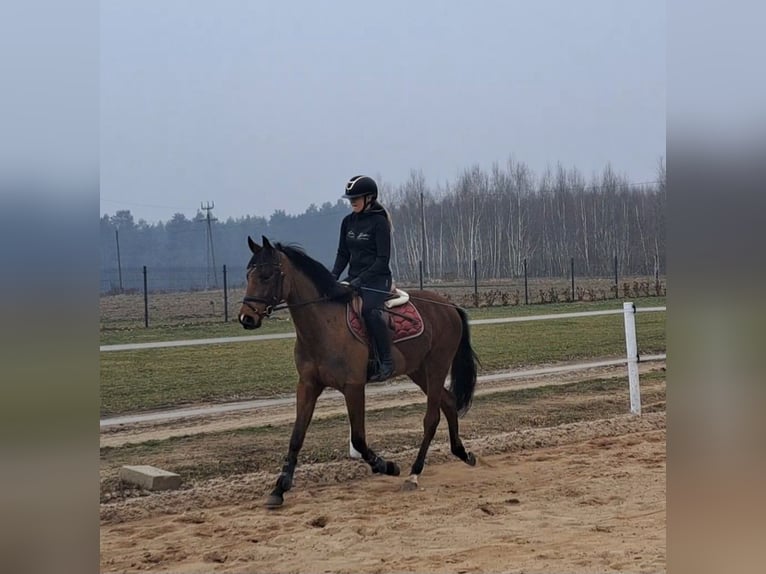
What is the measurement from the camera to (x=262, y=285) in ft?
15.4

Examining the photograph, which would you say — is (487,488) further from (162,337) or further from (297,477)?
(162,337)

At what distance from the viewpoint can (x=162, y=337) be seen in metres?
7.91

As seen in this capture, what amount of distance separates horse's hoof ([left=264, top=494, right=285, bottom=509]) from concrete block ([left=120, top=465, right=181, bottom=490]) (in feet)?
2.41

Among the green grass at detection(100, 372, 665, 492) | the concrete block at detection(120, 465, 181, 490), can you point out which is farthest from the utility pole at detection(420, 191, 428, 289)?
the concrete block at detection(120, 465, 181, 490)

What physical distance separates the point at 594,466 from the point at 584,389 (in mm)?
3087

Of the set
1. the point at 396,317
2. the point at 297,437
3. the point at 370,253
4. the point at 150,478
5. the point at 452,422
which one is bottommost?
the point at 150,478

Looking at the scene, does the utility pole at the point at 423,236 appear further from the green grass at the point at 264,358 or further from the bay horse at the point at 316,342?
the bay horse at the point at 316,342

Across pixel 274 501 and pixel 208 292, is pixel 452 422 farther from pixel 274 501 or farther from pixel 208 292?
pixel 208 292

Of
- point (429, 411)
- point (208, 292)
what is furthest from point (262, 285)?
point (208, 292)

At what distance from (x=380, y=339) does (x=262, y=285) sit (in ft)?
3.25

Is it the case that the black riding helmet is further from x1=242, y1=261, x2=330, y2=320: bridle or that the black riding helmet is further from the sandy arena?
the sandy arena

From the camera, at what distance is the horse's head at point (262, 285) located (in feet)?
15.0

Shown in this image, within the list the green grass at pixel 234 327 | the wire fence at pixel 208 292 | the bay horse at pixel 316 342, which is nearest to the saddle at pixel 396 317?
the bay horse at pixel 316 342
